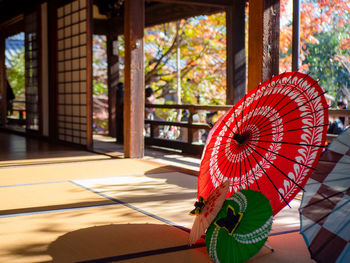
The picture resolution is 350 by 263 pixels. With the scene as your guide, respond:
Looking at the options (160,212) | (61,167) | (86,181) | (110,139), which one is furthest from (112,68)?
(160,212)

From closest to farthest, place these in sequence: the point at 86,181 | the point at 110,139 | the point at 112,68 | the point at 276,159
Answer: the point at 276,159 < the point at 86,181 < the point at 110,139 < the point at 112,68

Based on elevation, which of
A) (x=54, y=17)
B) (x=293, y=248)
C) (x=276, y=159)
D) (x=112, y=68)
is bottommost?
(x=293, y=248)

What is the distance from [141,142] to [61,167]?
1.14 m

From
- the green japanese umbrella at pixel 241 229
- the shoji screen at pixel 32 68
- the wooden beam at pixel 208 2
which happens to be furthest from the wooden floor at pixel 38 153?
the green japanese umbrella at pixel 241 229

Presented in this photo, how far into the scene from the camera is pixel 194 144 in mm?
6352

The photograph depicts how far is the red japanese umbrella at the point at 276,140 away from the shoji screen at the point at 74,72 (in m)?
4.42

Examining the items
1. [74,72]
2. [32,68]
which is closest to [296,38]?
[74,72]

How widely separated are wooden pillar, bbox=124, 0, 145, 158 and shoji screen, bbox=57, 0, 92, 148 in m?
1.08

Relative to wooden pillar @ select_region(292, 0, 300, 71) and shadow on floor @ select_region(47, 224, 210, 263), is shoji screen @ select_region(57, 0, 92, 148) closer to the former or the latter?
wooden pillar @ select_region(292, 0, 300, 71)

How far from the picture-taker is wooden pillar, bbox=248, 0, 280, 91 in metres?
3.72

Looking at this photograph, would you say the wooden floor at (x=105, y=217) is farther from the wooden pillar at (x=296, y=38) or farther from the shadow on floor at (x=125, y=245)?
the wooden pillar at (x=296, y=38)

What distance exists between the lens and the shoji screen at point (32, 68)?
843 cm

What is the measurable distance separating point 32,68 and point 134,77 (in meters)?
3.92

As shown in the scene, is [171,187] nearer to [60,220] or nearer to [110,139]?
[60,220]
